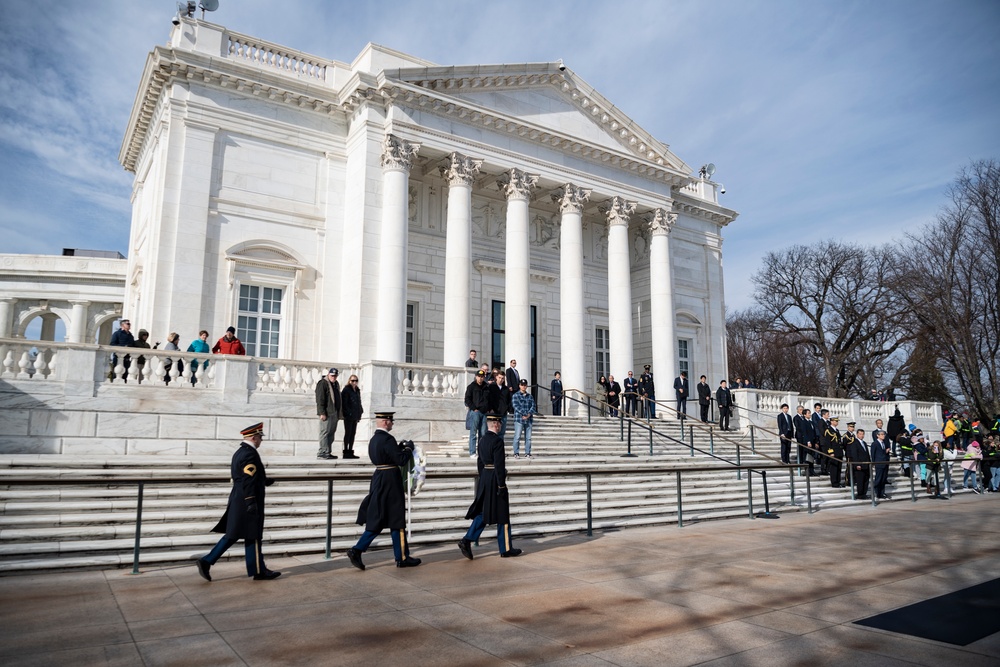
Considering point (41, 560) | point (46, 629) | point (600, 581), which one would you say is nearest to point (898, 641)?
point (600, 581)

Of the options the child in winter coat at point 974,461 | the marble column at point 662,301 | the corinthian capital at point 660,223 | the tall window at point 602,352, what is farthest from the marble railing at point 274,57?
the child in winter coat at point 974,461

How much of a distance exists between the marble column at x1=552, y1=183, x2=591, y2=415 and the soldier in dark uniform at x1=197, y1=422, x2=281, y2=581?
668 inches

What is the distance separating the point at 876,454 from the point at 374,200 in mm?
16361

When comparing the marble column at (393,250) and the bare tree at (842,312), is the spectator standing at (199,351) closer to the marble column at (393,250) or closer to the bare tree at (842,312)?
the marble column at (393,250)

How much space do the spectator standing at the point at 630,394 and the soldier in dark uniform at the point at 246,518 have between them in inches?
663

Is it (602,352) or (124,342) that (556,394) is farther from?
(124,342)

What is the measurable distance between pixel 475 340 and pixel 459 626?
21239mm

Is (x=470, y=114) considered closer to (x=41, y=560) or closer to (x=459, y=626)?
(x=41, y=560)

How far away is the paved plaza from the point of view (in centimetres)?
525

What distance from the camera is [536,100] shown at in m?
26.8

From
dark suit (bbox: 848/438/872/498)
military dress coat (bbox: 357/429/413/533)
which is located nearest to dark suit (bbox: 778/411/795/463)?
dark suit (bbox: 848/438/872/498)

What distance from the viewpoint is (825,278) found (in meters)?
48.8

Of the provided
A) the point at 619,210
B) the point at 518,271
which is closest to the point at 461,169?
the point at 518,271

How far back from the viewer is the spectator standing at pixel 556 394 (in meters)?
24.2
